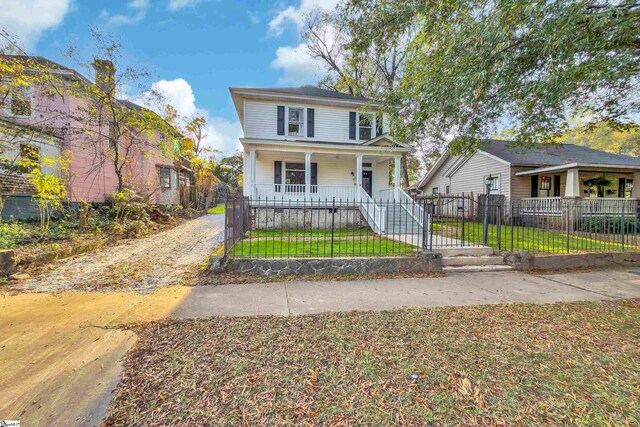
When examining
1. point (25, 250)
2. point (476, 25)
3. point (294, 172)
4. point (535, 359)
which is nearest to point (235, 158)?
point (294, 172)

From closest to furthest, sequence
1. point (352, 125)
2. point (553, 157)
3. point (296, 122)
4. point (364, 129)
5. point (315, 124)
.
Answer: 1. point (296, 122)
2. point (315, 124)
3. point (352, 125)
4. point (364, 129)
5. point (553, 157)

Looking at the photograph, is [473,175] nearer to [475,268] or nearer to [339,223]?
[339,223]

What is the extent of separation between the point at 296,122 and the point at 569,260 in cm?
1223

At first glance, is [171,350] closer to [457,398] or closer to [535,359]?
[457,398]

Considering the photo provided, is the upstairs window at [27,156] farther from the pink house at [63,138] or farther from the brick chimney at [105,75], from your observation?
the brick chimney at [105,75]

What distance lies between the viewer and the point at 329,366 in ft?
8.46

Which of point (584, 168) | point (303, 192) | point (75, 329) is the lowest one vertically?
point (75, 329)

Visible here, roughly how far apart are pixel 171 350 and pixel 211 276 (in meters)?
2.75

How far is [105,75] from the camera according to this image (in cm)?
1035

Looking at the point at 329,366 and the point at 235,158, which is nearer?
the point at 329,366

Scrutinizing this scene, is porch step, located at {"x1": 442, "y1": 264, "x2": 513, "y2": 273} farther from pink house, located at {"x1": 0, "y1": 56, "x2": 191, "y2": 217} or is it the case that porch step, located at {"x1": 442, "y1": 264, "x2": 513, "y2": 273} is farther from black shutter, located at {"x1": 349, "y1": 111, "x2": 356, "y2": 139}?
pink house, located at {"x1": 0, "y1": 56, "x2": 191, "y2": 217}

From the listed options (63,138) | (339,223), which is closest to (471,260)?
(339,223)

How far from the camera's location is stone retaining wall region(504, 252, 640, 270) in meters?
6.69

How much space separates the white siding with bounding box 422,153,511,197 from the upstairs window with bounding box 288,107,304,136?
11.5 metres
